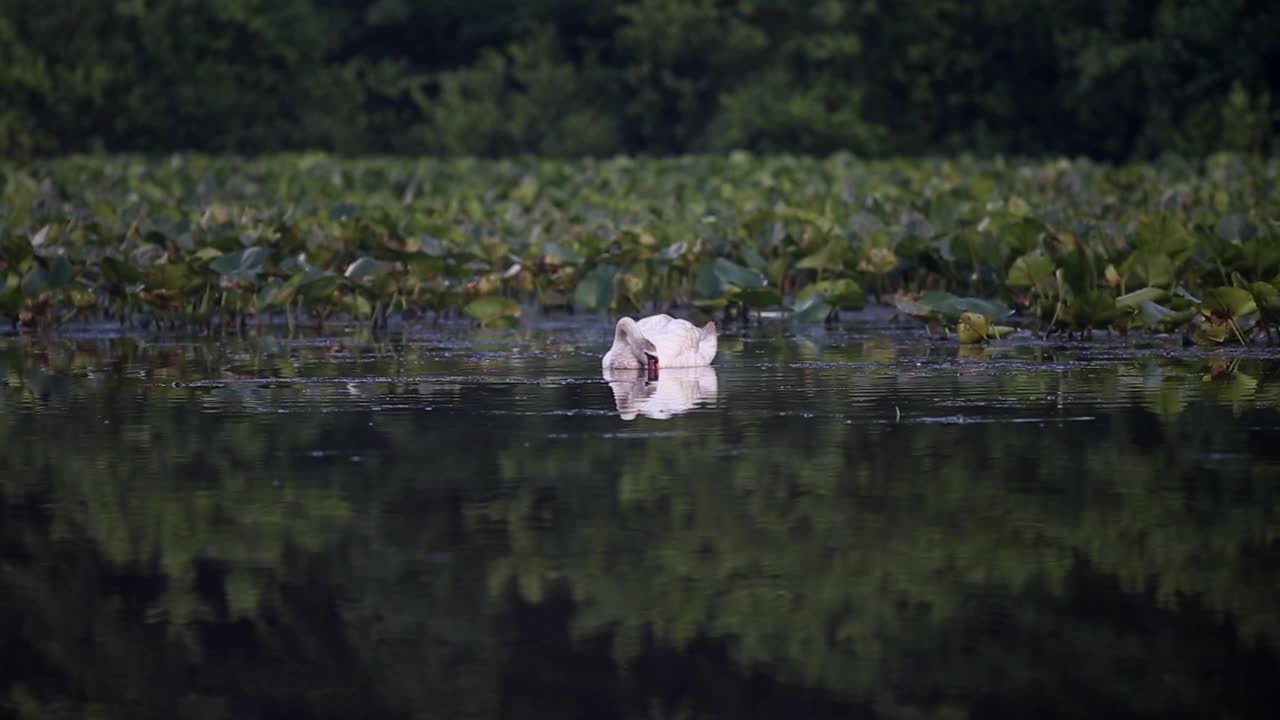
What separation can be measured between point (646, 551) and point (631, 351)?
4403 millimetres

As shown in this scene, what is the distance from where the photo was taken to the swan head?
9328 mm

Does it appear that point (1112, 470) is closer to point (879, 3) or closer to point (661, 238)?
point (661, 238)

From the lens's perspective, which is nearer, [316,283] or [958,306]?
[958,306]

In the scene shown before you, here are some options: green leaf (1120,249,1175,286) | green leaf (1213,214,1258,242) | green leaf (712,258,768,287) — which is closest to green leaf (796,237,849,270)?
green leaf (712,258,768,287)

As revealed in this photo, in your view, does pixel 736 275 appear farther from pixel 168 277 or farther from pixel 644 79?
pixel 644 79

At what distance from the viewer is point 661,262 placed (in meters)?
13.9

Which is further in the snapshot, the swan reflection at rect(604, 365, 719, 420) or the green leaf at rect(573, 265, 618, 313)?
the green leaf at rect(573, 265, 618, 313)

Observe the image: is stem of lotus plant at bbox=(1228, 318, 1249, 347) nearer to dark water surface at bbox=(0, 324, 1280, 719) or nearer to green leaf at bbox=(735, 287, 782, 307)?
dark water surface at bbox=(0, 324, 1280, 719)

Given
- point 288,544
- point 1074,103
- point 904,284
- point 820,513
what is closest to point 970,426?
point 820,513

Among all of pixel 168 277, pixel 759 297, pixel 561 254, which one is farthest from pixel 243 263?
pixel 759 297

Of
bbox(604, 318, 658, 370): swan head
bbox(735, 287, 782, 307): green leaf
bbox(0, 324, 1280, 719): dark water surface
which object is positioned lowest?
bbox(0, 324, 1280, 719): dark water surface

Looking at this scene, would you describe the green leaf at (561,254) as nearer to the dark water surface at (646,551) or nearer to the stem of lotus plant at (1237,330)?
the stem of lotus plant at (1237,330)

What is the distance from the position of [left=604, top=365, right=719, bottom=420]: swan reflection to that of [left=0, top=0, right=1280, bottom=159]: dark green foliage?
91.8 feet

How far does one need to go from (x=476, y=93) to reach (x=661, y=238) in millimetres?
27918
